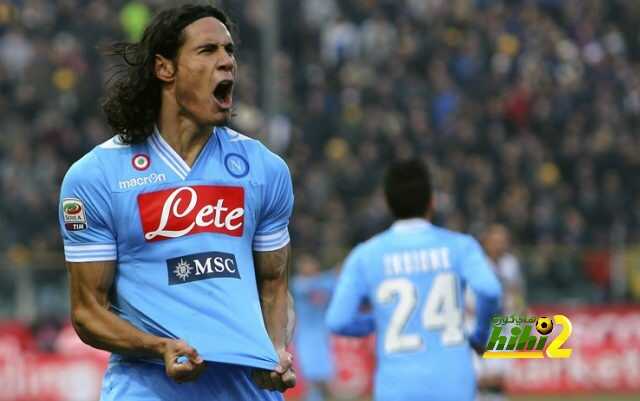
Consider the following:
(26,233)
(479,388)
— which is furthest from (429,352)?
(26,233)

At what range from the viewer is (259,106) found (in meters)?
24.7

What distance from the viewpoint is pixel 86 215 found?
5.36 m

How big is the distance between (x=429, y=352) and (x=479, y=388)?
5.35m

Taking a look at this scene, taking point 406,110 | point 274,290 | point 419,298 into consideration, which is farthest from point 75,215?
point 406,110

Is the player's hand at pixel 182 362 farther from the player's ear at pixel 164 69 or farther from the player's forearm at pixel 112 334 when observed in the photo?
the player's ear at pixel 164 69

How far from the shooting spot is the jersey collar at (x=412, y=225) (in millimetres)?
8438

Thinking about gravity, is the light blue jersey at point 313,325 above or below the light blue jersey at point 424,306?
below

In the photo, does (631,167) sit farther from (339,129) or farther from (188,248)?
(188,248)

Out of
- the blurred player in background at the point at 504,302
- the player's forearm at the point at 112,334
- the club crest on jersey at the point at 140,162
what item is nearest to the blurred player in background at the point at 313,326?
the blurred player in background at the point at 504,302

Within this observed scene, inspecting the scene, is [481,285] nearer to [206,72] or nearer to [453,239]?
[453,239]

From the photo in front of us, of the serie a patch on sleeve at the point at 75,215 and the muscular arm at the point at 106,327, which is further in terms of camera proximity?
the serie a patch on sleeve at the point at 75,215

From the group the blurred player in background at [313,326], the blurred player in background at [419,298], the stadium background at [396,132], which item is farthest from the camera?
the stadium background at [396,132]

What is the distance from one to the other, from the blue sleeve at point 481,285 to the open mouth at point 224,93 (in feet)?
10.5
